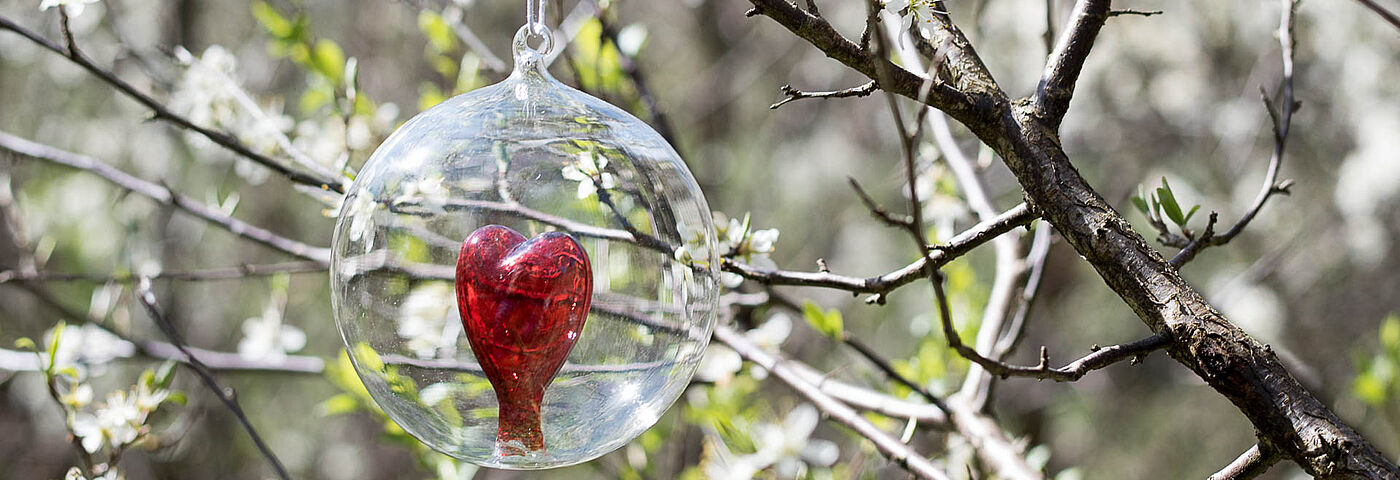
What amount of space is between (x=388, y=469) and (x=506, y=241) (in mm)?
4505

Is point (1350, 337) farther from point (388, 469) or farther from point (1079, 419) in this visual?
point (388, 469)

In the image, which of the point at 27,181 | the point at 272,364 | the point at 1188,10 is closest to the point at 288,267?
the point at 272,364

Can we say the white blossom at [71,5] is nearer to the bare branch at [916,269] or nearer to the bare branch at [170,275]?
the bare branch at [170,275]

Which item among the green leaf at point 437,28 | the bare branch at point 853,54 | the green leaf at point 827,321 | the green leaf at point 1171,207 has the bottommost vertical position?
the bare branch at point 853,54

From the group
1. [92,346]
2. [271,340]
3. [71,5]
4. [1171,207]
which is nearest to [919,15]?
[1171,207]

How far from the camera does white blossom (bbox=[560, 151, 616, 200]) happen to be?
701mm

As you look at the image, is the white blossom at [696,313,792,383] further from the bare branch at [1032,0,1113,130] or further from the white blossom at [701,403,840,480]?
the bare branch at [1032,0,1113,130]

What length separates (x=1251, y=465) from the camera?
0.63 metres

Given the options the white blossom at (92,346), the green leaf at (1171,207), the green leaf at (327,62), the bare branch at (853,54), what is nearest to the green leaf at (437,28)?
the green leaf at (327,62)

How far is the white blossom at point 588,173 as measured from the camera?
0.70 meters

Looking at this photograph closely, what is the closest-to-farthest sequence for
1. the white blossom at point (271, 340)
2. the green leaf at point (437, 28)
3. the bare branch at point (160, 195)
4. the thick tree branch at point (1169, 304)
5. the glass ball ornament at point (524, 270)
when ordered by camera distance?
1. the thick tree branch at point (1169, 304)
2. the glass ball ornament at point (524, 270)
3. the bare branch at point (160, 195)
4. the green leaf at point (437, 28)
5. the white blossom at point (271, 340)

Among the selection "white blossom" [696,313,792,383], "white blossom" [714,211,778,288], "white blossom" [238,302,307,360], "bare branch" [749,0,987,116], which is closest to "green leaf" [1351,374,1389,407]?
"white blossom" [696,313,792,383]

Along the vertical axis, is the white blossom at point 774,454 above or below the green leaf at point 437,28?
below

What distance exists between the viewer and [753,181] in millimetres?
5031
